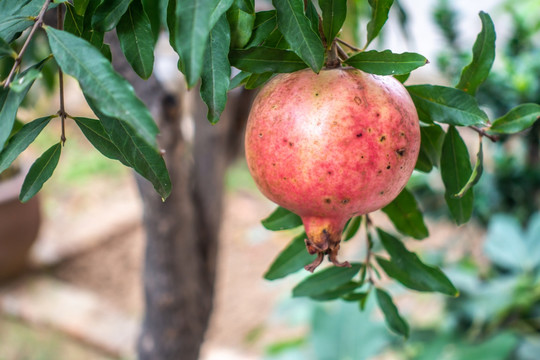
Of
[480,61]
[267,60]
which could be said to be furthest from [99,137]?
[480,61]

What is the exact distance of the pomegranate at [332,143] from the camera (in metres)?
0.42

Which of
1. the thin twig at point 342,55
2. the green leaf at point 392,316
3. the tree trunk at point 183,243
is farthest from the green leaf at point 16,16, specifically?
the tree trunk at point 183,243

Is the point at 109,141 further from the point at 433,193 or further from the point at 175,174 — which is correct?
the point at 433,193

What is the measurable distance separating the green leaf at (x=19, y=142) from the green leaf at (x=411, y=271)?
1.27 feet

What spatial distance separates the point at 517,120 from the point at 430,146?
3.2 inches

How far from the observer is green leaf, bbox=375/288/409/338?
0.65 metres

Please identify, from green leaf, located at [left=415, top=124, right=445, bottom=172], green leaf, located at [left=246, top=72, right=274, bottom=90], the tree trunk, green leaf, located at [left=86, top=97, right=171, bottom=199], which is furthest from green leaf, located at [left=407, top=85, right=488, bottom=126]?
the tree trunk

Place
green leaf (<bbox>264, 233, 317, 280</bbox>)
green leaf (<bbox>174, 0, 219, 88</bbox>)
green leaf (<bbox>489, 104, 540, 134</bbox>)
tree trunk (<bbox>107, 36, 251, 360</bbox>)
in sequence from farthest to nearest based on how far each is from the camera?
tree trunk (<bbox>107, 36, 251, 360</bbox>)
green leaf (<bbox>264, 233, 317, 280</bbox>)
green leaf (<bbox>489, 104, 540, 134</bbox>)
green leaf (<bbox>174, 0, 219, 88</bbox>)

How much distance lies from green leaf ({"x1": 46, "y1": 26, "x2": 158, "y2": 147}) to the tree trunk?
0.79 m

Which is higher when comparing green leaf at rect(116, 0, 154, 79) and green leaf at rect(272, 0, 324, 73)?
green leaf at rect(272, 0, 324, 73)

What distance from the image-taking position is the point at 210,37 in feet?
1.42

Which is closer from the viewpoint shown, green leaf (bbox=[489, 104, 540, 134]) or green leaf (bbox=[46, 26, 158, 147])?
green leaf (bbox=[46, 26, 158, 147])

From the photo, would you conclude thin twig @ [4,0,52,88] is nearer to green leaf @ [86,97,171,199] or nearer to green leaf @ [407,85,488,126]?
green leaf @ [86,97,171,199]

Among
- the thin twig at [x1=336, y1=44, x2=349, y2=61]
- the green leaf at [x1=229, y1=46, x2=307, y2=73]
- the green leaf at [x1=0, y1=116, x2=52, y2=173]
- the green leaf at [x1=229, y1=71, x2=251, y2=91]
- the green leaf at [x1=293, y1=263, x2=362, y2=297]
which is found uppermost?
the green leaf at [x1=229, y1=46, x2=307, y2=73]
